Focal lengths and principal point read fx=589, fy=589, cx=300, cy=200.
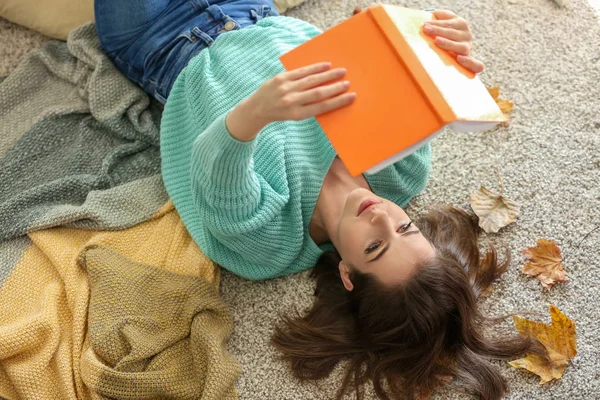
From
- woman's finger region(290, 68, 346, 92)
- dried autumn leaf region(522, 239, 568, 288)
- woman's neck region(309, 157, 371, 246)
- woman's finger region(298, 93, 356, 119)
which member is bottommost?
dried autumn leaf region(522, 239, 568, 288)

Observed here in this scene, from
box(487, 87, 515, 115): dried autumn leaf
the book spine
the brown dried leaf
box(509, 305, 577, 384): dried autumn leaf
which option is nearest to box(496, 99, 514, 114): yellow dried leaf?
box(487, 87, 515, 115): dried autumn leaf

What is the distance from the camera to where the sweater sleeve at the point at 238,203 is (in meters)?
0.94

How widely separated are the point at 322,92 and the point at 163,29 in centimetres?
67

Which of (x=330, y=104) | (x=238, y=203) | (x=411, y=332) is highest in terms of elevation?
(x=330, y=104)

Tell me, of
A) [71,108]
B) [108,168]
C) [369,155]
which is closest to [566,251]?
[369,155]

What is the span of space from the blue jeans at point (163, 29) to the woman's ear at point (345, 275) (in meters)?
0.56

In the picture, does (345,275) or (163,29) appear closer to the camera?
(345,275)

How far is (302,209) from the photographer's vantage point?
1.19m

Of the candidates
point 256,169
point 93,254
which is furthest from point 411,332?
point 93,254

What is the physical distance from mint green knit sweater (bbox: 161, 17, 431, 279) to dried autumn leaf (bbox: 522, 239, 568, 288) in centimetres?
28

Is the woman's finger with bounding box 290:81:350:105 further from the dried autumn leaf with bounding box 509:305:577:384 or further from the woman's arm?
the dried autumn leaf with bounding box 509:305:577:384

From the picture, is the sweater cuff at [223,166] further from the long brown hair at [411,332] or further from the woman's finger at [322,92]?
the long brown hair at [411,332]

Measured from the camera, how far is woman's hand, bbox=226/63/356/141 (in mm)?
775

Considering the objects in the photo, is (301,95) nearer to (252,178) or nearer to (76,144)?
(252,178)
